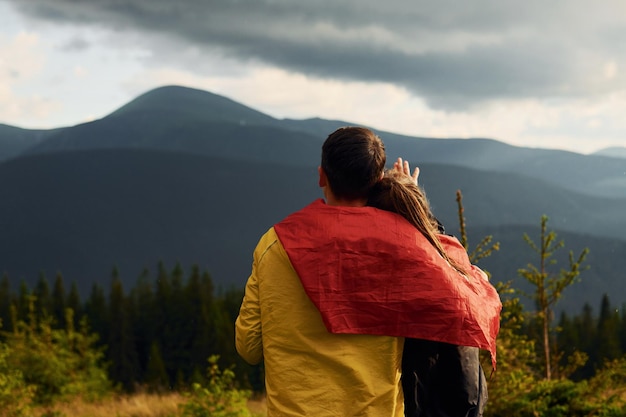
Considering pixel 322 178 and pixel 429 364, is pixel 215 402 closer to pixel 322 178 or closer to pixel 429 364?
pixel 429 364


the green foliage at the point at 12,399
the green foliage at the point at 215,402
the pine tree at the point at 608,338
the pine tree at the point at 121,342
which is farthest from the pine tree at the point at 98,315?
the green foliage at the point at 215,402

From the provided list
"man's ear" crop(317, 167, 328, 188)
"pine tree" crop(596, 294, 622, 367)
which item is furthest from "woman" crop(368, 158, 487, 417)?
"pine tree" crop(596, 294, 622, 367)

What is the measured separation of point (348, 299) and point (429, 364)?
16.1 inches

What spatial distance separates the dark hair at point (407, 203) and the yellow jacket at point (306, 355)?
37cm

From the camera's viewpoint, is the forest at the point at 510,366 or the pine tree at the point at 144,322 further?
the pine tree at the point at 144,322

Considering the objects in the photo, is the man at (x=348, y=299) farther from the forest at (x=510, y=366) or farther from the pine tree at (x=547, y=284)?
the pine tree at (x=547, y=284)

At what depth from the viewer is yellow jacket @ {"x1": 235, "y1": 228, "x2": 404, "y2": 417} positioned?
243 cm

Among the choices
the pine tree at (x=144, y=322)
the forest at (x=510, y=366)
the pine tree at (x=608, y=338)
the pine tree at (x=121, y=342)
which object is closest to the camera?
the forest at (x=510, y=366)

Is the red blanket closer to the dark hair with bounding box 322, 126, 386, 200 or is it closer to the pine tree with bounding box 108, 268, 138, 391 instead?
the dark hair with bounding box 322, 126, 386, 200

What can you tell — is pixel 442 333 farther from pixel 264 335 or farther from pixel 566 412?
pixel 566 412

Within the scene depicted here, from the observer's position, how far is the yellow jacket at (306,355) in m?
2.43

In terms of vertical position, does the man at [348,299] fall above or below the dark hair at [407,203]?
below

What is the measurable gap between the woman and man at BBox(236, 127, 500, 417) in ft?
0.20

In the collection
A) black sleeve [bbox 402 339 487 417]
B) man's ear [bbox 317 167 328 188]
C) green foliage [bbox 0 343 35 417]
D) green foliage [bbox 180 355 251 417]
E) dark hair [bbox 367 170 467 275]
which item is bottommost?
green foliage [bbox 0 343 35 417]
